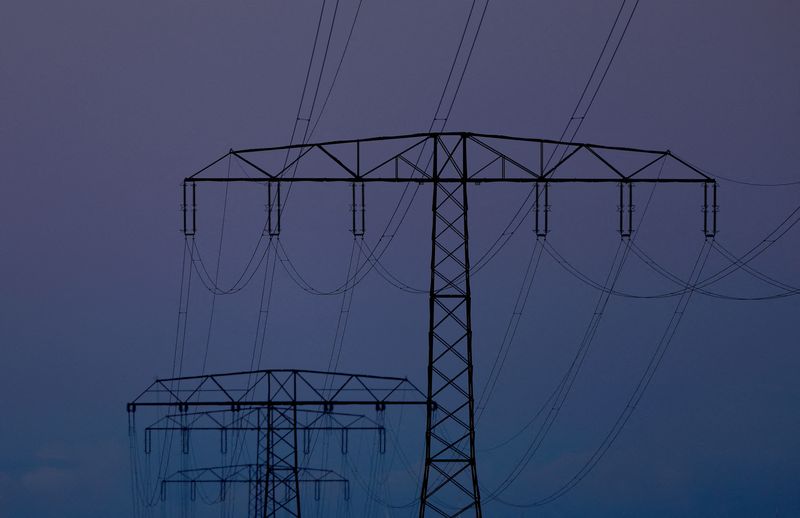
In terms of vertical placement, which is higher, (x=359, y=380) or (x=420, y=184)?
(x=420, y=184)

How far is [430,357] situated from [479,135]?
4.63 metres

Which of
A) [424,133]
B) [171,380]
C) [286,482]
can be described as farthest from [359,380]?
[424,133]

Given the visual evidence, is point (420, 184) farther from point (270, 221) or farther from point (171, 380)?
point (171, 380)

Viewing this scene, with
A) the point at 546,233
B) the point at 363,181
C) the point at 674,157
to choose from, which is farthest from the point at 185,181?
the point at 674,157

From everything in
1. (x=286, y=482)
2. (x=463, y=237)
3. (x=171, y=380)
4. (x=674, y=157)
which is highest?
(x=674, y=157)

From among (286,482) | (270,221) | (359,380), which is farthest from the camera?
(286,482)

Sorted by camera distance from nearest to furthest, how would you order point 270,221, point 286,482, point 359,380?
point 270,221, point 359,380, point 286,482

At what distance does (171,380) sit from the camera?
42.0 metres

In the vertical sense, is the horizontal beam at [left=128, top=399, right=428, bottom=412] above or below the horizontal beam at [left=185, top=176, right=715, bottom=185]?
below

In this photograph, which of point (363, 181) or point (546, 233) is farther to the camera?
point (546, 233)

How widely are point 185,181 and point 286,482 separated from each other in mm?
23540

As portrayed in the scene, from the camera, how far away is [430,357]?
2741 cm

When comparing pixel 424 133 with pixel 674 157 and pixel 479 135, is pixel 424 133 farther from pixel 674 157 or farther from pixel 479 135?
pixel 674 157

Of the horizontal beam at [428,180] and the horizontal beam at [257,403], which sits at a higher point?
the horizontal beam at [428,180]
